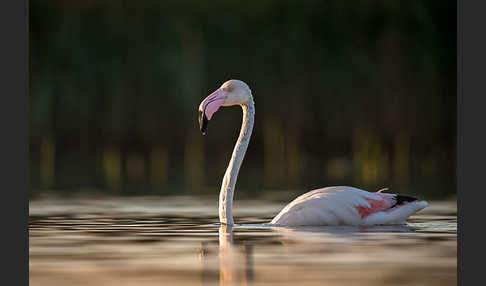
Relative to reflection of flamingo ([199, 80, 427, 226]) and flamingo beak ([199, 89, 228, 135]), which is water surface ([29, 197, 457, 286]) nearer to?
reflection of flamingo ([199, 80, 427, 226])

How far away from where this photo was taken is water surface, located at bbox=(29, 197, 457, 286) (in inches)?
306

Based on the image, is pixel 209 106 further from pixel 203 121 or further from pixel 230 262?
pixel 230 262

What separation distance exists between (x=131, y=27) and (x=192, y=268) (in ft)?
67.6

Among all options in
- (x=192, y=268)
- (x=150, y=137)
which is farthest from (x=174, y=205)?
(x=150, y=137)

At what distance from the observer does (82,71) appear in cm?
2733

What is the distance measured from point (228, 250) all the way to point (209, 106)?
2.65 metres

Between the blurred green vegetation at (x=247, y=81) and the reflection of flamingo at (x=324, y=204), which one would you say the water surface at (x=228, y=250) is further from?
the blurred green vegetation at (x=247, y=81)

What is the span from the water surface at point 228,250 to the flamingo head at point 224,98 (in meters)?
1.20

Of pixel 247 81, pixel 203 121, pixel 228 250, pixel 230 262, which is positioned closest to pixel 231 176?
pixel 203 121

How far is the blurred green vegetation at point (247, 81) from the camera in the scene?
83.8 feet

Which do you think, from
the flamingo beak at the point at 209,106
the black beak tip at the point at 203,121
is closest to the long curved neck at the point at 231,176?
the flamingo beak at the point at 209,106

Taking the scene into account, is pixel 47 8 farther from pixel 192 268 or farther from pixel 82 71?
pixel 192 268

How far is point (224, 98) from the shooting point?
11.8 meters

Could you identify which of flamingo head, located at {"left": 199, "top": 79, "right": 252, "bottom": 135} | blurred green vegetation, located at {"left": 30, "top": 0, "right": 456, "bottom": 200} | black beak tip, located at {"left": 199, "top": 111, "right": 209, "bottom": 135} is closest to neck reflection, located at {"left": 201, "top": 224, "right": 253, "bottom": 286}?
black beak tip, located at {"left": 199, "top": 111, "right": 209, "bottom": 135}
